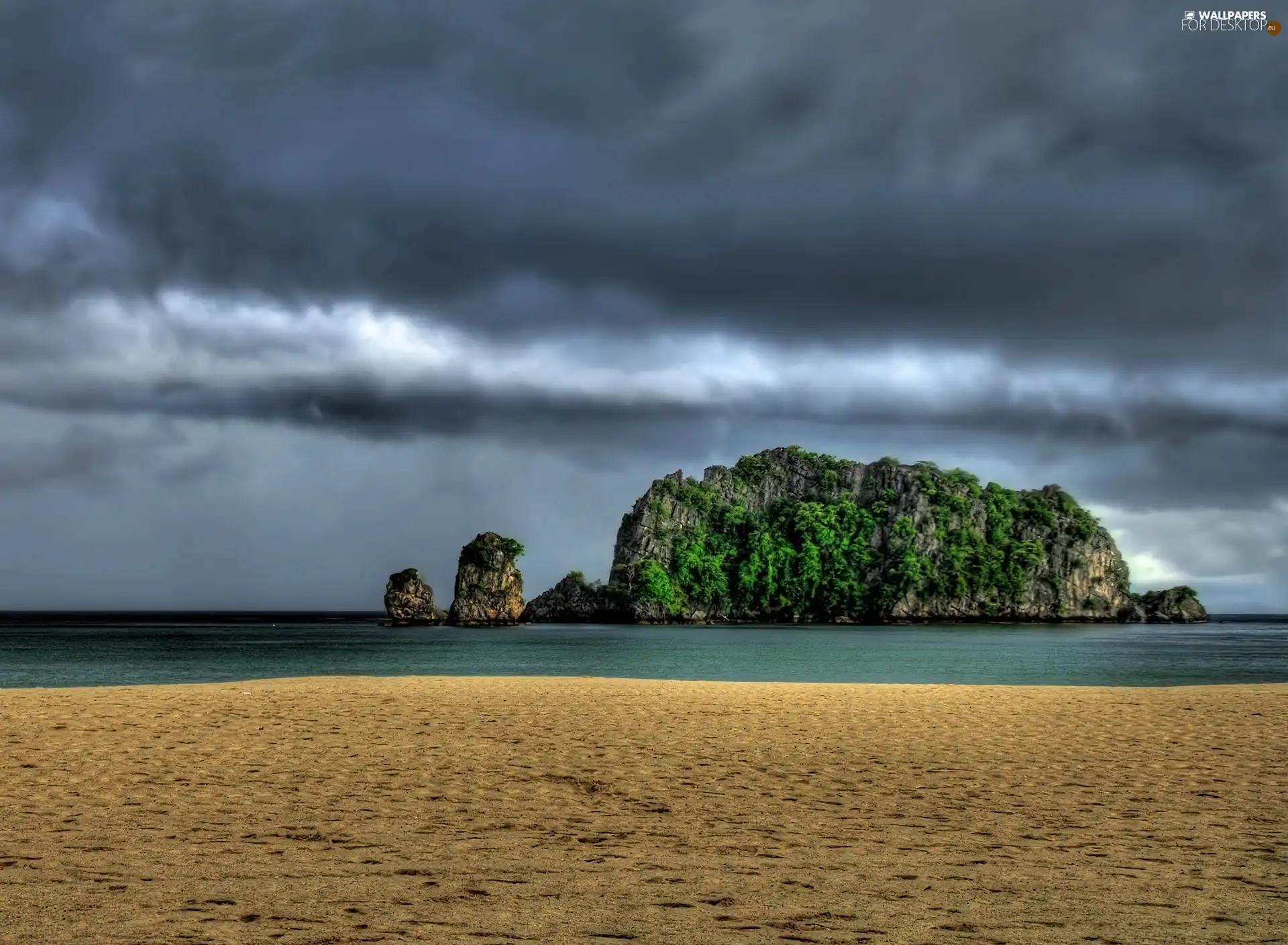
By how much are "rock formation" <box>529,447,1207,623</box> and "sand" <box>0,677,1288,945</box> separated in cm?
16527

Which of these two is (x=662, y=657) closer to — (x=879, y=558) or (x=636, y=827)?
(x=636, y=827)

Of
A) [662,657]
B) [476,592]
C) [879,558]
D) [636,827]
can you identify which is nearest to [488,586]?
[476,592]

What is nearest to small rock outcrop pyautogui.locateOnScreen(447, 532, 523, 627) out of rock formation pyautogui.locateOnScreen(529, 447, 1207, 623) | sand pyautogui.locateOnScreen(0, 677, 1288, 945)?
rock formation pyautogui.locateOnScreen(529, 447, 1207, 623)

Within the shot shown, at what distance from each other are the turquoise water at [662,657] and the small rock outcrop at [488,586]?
3166 centimetres

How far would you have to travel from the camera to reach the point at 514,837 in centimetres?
1080

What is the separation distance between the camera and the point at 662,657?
76.1 metres

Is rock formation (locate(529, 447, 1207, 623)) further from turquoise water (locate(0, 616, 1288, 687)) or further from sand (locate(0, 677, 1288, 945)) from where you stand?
sand (locate(0, 677, 1288, 945))

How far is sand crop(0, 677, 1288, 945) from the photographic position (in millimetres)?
7625

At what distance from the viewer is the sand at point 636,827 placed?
300 inches

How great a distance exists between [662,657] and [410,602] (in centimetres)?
10504

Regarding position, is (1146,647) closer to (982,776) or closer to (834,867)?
(982,776)

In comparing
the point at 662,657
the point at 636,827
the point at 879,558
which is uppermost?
the point at 879,558

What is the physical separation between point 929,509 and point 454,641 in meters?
111

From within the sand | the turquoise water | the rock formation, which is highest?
the rock formation
